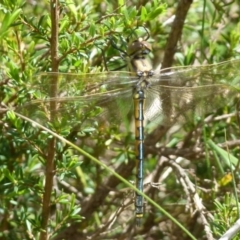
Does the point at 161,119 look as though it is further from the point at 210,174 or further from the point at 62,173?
the point at 62,173

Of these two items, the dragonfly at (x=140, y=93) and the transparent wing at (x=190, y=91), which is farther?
the transparent wing at (x=190, y=91)

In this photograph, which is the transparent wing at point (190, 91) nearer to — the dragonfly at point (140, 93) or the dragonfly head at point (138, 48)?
the dragonfly at point (140, 93)

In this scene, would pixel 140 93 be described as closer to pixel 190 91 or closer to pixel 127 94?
pixel 127 94

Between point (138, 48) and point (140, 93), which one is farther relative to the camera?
point (140, 93)


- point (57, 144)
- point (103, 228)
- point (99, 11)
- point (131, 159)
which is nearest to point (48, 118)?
point (57, 144)

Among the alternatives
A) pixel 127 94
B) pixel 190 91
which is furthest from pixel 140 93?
pixel 190 91

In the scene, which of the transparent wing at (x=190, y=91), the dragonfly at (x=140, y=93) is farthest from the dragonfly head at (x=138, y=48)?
the transparent wing at (x=190, y=91)

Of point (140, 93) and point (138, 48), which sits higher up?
point (138, 48)

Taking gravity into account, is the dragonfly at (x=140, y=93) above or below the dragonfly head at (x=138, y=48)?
below
